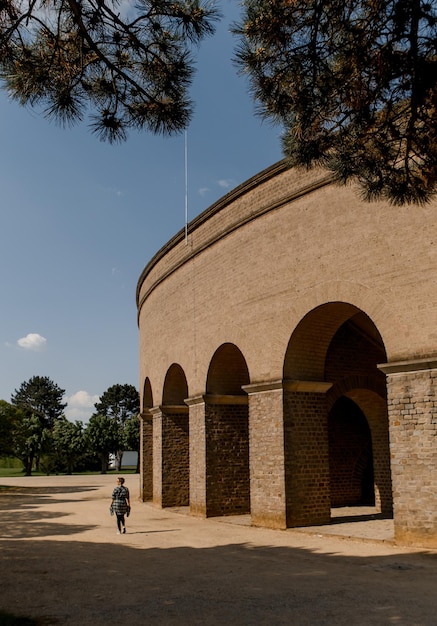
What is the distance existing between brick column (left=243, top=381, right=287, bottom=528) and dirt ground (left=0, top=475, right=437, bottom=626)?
46cm

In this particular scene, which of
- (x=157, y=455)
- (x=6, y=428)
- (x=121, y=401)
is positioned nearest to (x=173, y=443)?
(x=157, y=455)

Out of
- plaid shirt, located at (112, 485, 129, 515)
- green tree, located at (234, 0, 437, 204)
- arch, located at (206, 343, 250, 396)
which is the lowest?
plaid shirt, located at (112, 485, 129, 515)

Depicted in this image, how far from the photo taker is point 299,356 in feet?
44.0

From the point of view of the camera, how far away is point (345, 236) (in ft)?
39.4

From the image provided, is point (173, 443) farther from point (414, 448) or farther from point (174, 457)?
point (414, 448)

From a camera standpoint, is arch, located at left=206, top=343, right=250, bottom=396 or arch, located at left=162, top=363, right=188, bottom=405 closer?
arch, located at left=206, top=343, right=250, bottom=396

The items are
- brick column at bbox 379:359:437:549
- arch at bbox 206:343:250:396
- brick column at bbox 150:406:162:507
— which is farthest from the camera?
brick column at bbox 150:406:162:507

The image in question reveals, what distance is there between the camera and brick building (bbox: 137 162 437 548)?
10.5m

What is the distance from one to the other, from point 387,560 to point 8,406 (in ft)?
111

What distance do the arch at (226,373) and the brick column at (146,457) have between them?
22.9 ft

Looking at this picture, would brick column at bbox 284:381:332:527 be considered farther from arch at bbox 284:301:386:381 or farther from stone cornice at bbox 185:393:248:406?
stone cornice at bbox 185:393:248:406

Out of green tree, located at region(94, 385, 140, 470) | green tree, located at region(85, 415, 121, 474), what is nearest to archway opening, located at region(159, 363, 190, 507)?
green tree, located at region(85, 415, 121, 474)

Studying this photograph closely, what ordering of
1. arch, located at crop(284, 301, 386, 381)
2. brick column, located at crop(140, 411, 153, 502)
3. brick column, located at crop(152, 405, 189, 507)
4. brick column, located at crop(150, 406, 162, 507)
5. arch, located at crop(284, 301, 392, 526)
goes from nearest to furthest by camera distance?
arch, located at crop(284, 301, 386, 381), arch, located at crop(284, 301, 392, 526), brick column, located at crop(152, 405, 189, 507), brick column, located at crop(150, 406, 162, 507), brick column, located at crop(140, 411, 153, 502)

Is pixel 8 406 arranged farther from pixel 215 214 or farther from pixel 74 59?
pixel 74 59
